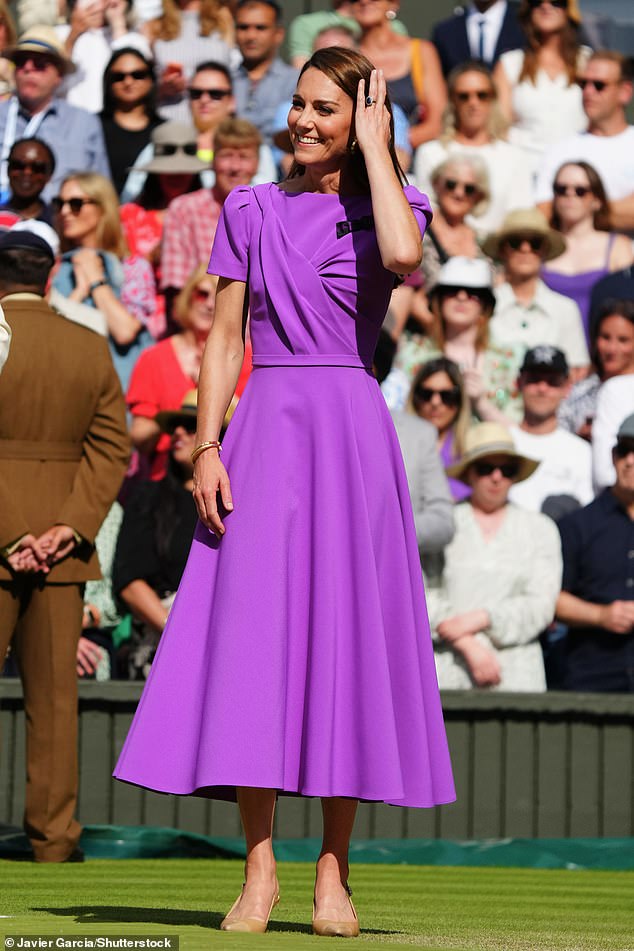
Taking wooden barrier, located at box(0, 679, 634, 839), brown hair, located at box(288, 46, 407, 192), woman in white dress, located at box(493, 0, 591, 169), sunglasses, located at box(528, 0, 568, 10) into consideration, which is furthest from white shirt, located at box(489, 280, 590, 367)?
brown hair, located at box(288, 46, 407, 192)

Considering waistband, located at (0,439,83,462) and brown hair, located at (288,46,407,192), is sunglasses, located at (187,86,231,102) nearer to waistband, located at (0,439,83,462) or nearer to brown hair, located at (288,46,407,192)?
waistband, located at (0,439,83,462)

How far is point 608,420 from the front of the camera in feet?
34.8

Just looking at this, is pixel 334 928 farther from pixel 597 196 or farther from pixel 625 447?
pixel 597 196

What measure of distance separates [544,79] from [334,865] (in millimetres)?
9331

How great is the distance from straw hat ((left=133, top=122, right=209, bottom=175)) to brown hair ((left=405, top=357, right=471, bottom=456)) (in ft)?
8.21

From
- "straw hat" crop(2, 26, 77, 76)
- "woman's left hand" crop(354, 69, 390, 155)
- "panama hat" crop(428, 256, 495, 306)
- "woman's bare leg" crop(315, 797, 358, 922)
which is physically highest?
"straw hat" crop(2, 26, 77, 76)

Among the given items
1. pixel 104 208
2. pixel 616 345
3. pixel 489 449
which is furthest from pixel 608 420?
pixel 104 208

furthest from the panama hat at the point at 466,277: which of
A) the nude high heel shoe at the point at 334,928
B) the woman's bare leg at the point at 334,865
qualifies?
the nude high heel shoe at the point at 334,928

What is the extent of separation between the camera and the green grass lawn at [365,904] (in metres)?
4.77

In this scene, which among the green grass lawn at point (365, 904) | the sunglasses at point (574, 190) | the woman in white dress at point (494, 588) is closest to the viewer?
the green grass lawn at point (365, 904)

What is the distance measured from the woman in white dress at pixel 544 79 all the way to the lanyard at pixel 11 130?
319 cm

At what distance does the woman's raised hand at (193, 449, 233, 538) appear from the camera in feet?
16.3

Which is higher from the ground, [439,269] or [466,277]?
[439,269]

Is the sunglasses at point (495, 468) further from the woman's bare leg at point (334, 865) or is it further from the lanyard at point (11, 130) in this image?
the woman's bare leg at point (334, 865)
